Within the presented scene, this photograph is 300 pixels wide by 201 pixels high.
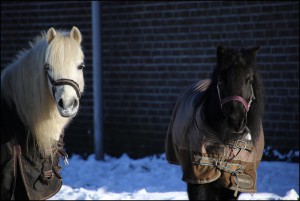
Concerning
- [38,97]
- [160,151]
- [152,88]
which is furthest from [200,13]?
[38,97]

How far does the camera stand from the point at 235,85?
415cm

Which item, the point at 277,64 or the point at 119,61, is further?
the point at 119,61

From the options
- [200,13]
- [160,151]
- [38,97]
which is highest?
[200,13]

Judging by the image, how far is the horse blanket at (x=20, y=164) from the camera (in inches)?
153

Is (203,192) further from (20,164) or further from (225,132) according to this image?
(20,164)

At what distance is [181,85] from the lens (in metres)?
8.20

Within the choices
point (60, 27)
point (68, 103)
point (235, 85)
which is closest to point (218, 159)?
point (235, 85)

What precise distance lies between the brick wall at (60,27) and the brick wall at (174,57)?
33 cm

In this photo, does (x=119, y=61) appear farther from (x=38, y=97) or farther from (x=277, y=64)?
(x=38, y=97)

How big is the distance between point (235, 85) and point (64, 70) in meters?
1.29

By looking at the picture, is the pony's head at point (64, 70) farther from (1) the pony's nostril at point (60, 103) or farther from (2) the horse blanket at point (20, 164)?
(2) the horse blanket at point (20, 164)

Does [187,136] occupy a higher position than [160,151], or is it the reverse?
[187,136]

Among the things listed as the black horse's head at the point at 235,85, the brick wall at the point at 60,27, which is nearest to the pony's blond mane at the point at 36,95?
the black horse's head at the point at 235,85

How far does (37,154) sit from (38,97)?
0.42 metres
